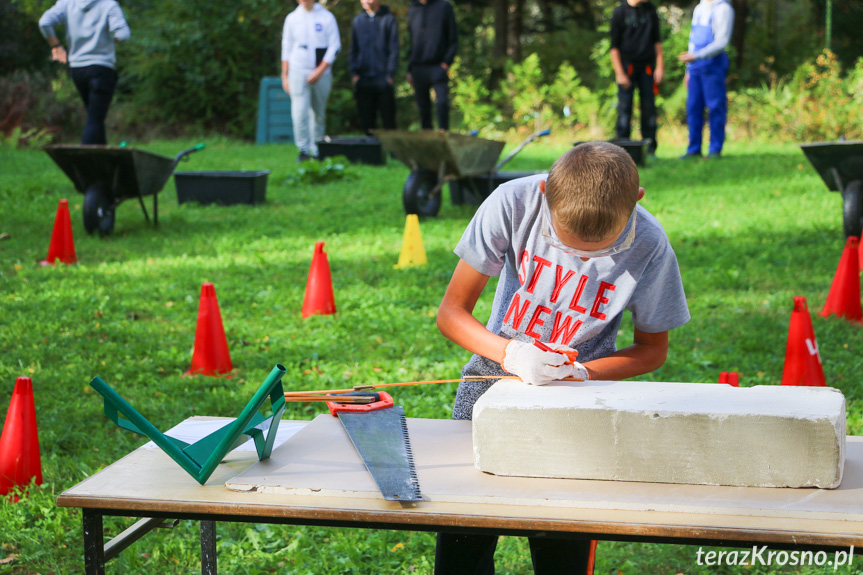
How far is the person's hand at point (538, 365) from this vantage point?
6.42ft

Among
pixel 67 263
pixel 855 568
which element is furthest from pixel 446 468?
pixel 67 263

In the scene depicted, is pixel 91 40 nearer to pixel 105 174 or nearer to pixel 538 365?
pixel 105 174

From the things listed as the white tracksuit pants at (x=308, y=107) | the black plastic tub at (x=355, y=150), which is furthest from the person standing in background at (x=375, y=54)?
the white tracksuit pants at (x=308, y=107)

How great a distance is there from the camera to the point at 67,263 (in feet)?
21.2

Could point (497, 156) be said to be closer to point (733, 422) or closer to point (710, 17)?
point (710, 17)

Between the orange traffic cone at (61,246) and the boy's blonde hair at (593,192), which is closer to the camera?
the boy's blonde hair at (593,192)

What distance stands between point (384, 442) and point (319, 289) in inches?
130

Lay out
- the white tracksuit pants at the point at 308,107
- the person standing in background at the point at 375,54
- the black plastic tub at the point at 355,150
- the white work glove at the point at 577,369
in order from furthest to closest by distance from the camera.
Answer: the black plastic tub at the point at 355,150 < the person standing in background at the point at 375,54 < the white tracksuit pants at the point at 308,107 < the white work glove at the point at 577,369

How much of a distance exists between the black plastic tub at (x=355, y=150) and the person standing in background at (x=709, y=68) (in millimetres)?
4365

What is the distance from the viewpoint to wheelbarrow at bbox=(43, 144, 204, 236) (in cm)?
705

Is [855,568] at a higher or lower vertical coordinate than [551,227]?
lower

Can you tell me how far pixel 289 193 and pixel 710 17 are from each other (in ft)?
19.0

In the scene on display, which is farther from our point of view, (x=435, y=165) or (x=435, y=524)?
(x=435, y=165)

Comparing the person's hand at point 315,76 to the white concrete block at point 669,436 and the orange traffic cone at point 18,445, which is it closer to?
the orange traffic cone at point 18,445
